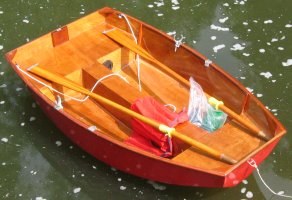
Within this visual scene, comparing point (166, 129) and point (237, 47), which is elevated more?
point (166, 129)

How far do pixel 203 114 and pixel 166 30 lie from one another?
2.75 m

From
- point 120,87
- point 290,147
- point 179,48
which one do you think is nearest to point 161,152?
point 120,87

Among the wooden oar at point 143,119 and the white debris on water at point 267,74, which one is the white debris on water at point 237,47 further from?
the wooden oar at point 143,119

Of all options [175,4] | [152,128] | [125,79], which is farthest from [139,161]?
[175,4]

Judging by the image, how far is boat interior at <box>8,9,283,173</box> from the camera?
4820 mm

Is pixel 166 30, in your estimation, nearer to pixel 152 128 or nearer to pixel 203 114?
pixel 203 114

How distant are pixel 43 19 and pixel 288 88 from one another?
392 centimetres

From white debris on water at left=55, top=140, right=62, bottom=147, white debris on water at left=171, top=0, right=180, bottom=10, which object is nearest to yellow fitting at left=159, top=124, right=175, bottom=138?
white debris on water at left=55, top=140, right=62, bottom=147

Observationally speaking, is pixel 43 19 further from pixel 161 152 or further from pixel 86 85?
pixel 161 152

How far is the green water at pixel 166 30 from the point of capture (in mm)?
5195

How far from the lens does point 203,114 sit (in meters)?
4.96

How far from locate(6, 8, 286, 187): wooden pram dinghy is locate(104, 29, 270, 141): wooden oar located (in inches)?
0.5

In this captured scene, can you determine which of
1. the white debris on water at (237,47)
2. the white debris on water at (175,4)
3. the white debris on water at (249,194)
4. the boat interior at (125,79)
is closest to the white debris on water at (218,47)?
the white debris on water at (237,47)

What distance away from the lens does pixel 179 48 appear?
5.51 m
